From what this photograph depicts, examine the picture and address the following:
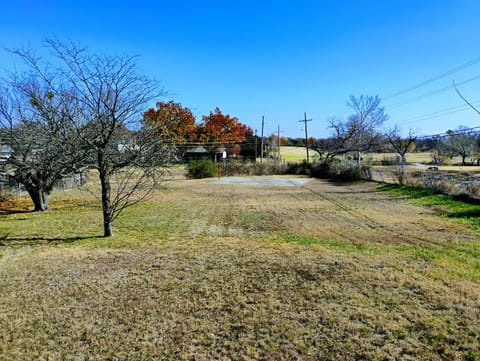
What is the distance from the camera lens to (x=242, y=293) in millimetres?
3551

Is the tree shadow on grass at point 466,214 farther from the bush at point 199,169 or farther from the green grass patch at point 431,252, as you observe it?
the bush at point 199,169

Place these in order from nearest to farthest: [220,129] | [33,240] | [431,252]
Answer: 1. [431,252]
2. [33,240]
3. [220,129]

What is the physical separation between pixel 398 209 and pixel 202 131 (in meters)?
40.4

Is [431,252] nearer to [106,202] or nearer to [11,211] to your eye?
[106,202]

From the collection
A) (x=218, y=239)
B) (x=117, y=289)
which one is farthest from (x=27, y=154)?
(x=117, y=289)

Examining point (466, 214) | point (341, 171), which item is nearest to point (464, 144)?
point (341, 171)

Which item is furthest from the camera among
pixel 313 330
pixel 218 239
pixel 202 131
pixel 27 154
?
pixel 202 131

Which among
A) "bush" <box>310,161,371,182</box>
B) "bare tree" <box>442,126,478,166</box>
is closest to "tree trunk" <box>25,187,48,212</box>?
"bush" <box>310,161,371,182</box>

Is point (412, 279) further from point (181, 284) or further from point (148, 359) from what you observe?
point (148, 359)

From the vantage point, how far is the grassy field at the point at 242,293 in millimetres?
2545

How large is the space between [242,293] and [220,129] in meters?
46.6

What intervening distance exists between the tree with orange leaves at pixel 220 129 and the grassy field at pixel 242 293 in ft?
133

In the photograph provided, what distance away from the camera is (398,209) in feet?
32.6

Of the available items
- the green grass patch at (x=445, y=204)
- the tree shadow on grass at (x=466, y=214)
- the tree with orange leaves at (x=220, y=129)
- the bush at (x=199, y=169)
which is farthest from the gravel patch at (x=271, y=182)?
the tree with orange leaves at (x=220, y=129)
